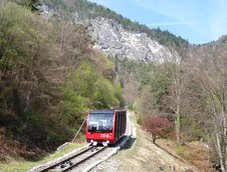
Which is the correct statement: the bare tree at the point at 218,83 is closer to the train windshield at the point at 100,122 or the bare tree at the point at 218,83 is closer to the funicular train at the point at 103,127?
the funicular train at the point at 103,127

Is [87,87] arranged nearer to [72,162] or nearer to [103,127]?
[103,127]

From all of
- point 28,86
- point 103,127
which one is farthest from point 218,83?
point 28,86

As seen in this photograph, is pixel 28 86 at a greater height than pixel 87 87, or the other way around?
pixel 87 87

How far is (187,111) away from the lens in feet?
151

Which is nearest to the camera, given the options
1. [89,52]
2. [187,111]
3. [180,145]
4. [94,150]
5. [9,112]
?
[94,150]

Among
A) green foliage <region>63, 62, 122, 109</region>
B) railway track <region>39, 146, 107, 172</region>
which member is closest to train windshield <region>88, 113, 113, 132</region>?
railway track <region>39, 146, 107, 172</region>

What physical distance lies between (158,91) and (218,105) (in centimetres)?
2790

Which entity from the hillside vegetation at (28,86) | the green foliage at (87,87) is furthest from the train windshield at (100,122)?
the green foliage at (87,87)

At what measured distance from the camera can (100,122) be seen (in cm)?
2617

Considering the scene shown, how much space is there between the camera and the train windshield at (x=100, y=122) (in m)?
26.0

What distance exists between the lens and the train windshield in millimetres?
26000

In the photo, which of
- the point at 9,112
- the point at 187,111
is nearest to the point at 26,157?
the point at 9,112

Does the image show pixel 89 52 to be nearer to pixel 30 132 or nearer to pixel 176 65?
pixel 176 65

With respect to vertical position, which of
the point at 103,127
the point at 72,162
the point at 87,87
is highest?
the point at 87,87
